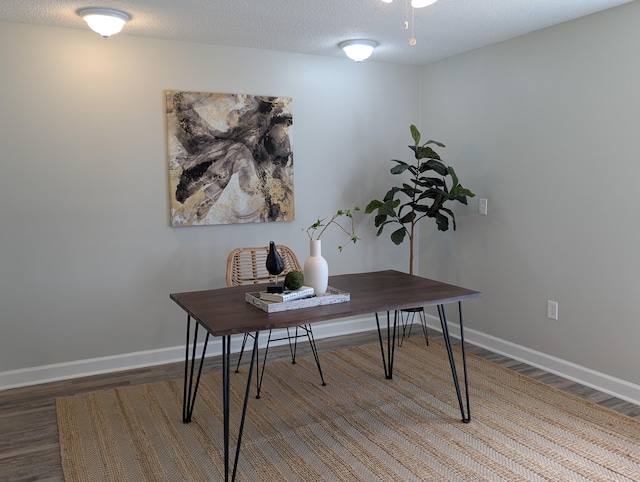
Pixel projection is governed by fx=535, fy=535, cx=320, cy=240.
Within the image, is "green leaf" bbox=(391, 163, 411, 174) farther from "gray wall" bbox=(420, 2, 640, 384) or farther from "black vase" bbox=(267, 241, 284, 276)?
"black vase" bbox=(267, 241, 284, 276)

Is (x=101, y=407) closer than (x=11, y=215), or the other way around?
(x=101, y=407)

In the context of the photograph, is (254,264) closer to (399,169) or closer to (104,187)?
(104,187)

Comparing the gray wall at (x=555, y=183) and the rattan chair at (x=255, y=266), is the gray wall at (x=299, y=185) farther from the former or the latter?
the rattan chair at (x=255, y=266)

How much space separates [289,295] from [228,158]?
173 cm

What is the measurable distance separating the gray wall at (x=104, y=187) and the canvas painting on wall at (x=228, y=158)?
0.08 metres

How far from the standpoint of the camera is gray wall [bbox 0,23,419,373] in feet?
11.0

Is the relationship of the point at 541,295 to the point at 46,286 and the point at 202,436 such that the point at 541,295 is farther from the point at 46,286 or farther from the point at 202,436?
the point at 46,286

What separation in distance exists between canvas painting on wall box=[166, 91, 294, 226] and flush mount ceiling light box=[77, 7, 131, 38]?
Answer: 62 cm

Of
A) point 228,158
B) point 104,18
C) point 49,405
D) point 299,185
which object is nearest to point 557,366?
point 299,185

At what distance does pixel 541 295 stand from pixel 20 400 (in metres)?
3.41

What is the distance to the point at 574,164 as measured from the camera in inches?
133

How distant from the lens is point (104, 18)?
3.04m

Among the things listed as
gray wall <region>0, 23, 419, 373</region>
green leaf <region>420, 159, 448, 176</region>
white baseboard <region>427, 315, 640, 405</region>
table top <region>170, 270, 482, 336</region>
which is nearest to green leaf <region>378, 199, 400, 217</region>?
green leaf <region>420, 159, 448, 176</region>

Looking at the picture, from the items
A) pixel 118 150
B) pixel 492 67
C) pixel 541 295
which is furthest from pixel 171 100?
pixel 541 295
